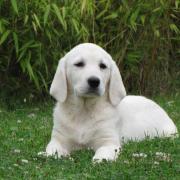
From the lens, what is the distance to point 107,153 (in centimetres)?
528

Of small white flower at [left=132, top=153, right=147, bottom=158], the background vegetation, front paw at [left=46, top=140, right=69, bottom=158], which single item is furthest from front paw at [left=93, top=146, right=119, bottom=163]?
the background vegetation

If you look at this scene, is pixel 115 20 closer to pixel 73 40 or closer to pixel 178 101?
pixel 73 40

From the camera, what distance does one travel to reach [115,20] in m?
9.52

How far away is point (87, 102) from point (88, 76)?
A: 0.33 m

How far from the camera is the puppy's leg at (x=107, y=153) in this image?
516 cm

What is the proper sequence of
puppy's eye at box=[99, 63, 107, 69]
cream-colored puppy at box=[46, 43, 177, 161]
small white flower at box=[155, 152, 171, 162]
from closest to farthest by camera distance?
small white flower at box=[155, 152, 171, 162] → cream-colored puppy at box=[46, 43, 177, 161] → puppy's eye at box=[99, 63, 107, 69]

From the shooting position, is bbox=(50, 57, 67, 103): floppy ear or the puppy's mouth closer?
the puppy's mouth

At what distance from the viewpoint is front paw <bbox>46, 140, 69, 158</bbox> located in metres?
5.42

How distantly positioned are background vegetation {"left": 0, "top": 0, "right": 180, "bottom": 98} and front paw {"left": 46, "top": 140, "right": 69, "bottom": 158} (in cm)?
286

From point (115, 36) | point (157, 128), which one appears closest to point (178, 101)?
point (115, 36)

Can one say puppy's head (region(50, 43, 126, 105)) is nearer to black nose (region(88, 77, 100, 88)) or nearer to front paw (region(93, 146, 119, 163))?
black nose (region(88, 77, 100, 88))

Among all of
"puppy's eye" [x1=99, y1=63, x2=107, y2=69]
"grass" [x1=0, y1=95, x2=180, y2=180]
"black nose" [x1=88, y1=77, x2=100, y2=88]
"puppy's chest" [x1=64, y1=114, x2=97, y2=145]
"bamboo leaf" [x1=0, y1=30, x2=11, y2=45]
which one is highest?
"bamboo leaf" [x1=0, y1=30, x2=11, y2=45]

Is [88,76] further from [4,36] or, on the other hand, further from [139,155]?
[4,36]

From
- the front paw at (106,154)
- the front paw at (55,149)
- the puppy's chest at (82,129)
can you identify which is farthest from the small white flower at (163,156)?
the front paw at (55,149)
